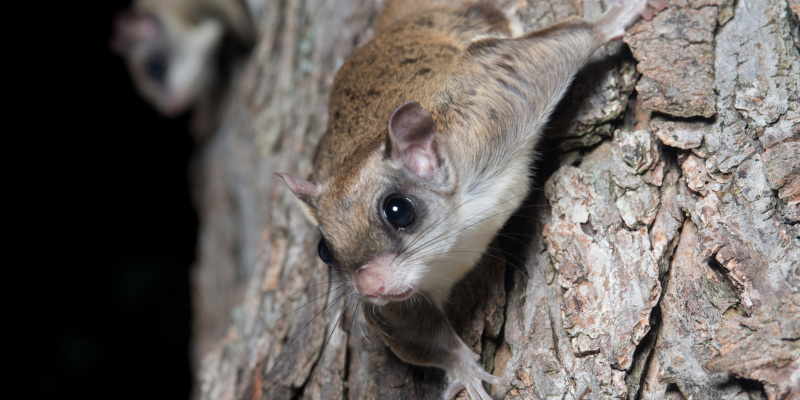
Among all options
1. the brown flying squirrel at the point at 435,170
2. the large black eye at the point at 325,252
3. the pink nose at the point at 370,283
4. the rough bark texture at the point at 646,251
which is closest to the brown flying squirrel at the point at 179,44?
the rough bark texture at the point at 646,251

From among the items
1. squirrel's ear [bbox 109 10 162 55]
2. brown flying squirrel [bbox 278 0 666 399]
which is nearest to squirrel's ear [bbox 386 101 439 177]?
brown flying squirrel [bbox 278 0 666 399]

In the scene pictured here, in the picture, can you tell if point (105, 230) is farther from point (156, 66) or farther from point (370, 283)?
point (370, 283)

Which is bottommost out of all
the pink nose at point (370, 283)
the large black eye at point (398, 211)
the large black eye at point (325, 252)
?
the large black eye at point (325, 252)

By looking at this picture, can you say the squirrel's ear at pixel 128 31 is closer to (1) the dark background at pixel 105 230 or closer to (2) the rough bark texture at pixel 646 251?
(1) the dark background at pixel 105 230

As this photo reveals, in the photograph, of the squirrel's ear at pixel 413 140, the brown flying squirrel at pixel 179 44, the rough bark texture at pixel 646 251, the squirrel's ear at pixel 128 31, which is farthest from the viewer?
the brown flying squirrel at pixel 179 44

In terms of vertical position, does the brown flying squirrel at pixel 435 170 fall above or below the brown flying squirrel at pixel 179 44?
above

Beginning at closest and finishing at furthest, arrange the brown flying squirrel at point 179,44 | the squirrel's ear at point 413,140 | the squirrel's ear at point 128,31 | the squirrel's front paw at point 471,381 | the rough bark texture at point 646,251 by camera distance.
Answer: the rough bark texture at point 646,251
the squirrel's ear at point 413,140
the squirrel's front paw at point 471,381
the squirrel's ear at point 128,31
the brown flying squirrel at point 179,44
